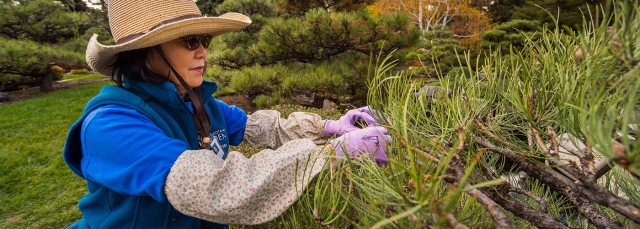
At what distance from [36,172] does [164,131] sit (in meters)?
3.48

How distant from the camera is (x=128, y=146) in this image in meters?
0.80

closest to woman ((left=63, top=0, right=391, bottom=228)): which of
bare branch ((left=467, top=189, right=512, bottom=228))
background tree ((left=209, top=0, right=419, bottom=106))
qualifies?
bare branch ((left=467, top=189, right=512, bottom=228))

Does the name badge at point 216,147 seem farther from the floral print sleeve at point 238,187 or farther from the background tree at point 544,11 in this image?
the background tree at point 544,11

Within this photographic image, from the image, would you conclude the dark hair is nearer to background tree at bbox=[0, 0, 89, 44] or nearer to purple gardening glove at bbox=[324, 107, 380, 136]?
purple gardening glove at bbox=[324, 107, 380, 136]

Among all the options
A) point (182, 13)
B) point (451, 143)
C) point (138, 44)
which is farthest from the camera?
point (182, 13)

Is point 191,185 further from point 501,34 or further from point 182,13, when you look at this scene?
point 501,34

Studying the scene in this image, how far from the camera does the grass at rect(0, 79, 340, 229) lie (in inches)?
109

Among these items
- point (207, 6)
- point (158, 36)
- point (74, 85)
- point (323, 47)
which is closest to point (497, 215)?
point (158, 36)

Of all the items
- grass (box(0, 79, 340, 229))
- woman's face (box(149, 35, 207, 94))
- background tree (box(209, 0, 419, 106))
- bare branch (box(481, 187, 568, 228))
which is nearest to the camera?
bare branch (box(481, 187, 568, 228))

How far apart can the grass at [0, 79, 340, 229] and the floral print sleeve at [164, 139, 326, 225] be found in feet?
6.57

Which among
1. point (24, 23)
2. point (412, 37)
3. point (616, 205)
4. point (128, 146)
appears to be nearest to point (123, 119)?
point (128, 146)

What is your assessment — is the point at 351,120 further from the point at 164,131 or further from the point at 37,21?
the point at 37,21

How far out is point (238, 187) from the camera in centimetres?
68

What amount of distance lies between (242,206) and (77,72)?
15.5 metres
